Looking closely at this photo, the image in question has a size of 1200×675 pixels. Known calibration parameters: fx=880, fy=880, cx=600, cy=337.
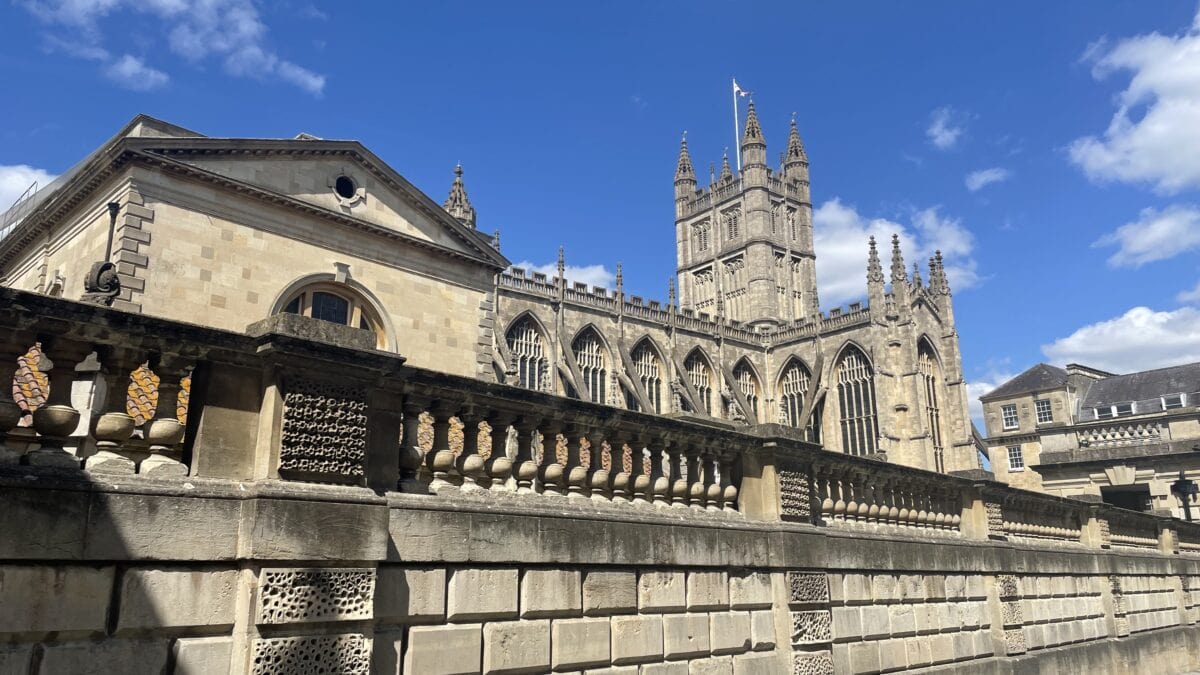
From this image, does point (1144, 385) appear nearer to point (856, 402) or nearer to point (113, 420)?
point (856, 402)

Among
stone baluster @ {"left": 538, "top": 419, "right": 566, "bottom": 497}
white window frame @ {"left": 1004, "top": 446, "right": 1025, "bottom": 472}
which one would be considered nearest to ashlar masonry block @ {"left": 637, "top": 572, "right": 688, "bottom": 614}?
stone baluster @ {"left": 538, "top": 419, "right": 566, "bottom": 497}

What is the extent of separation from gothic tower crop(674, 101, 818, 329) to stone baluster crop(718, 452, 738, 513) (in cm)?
5730

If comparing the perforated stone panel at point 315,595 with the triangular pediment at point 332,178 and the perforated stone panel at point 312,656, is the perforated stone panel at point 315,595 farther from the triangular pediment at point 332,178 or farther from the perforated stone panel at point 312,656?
the triangular pediment at point 332,178

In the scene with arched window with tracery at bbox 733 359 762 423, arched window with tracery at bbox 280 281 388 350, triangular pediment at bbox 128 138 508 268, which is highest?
arched window with tracery at bbox 733 359 762 423

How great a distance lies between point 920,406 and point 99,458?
176 ft

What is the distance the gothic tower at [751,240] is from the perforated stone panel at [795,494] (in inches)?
2236

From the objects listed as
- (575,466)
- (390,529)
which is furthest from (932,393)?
(390,529)

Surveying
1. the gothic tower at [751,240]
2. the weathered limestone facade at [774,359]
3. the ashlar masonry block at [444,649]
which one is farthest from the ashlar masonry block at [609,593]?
the gothic tower at [751,240]

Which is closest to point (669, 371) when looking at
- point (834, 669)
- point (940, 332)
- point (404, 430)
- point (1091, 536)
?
point (940, 332)

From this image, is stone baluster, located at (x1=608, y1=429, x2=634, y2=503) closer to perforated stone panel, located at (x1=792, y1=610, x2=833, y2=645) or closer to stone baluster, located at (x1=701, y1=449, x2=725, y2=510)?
stone baluster, located at (x1=701, y1=449, x2=725, y2=510)

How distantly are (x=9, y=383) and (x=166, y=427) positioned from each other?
0.78 m

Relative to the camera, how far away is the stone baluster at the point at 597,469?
734cm

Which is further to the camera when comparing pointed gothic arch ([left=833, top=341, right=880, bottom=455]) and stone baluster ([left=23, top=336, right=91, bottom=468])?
pointed gothic arch ([left=833, top=341, right=880, bottom=455])

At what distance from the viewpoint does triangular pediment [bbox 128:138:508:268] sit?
18.2m
